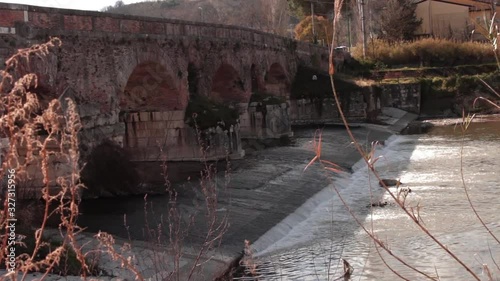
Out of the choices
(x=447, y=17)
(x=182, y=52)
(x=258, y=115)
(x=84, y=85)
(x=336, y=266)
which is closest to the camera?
(x=336, y=266)

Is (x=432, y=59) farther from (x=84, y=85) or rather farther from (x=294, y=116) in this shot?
(x=84, y=85)

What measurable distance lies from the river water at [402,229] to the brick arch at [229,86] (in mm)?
6864

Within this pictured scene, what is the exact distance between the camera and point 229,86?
25.4 metres

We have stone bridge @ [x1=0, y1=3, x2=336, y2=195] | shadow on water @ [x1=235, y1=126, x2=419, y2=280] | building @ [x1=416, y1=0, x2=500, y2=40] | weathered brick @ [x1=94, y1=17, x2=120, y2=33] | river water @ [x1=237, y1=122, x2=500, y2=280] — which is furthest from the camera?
building @ [x1=416, y1=0, x2=500, y2=40]

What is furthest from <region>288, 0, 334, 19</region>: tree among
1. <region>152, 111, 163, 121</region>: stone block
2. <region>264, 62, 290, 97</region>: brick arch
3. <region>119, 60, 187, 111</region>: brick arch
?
<region>152, 111, 163, 121</region>: stone block

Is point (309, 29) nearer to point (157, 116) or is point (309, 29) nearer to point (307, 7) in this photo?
point (307, 7)

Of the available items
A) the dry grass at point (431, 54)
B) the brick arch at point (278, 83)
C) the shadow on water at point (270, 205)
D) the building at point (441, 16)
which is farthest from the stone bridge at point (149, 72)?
the building at point (441, 16)

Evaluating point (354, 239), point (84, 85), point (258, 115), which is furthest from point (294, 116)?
point (354, 239)

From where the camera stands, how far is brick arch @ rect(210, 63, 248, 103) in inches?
985

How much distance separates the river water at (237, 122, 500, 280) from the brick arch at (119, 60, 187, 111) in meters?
5.48

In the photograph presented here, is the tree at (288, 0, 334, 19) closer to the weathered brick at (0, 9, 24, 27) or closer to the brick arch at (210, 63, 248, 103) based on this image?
the brick arch at (210, 63, 248, 103)

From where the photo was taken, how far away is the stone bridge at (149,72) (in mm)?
13055

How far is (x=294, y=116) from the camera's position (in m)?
33.8

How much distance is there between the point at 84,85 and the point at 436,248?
7.99 metres
